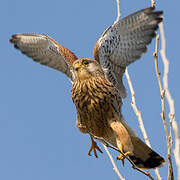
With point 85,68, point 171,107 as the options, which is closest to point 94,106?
point 85,68

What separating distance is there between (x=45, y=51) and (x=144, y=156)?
6.86 ft

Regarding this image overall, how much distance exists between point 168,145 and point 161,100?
0.39 meters

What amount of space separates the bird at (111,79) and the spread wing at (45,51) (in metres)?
0.01

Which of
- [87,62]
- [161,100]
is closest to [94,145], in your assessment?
[87,62]

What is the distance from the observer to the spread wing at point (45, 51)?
5.80 m

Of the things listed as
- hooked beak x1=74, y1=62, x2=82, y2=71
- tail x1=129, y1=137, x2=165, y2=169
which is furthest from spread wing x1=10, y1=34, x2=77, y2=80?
tail x1=129, y1=137, x2=165, y2=169

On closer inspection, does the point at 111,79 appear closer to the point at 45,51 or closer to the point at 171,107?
the point at 45,51

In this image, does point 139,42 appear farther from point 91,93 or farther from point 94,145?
point 94,145

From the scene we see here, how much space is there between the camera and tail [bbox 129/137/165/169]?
5277 millimetres

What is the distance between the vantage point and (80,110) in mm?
5137

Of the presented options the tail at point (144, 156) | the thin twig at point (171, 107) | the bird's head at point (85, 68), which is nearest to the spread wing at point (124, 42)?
the bird's head at point (85, 68)

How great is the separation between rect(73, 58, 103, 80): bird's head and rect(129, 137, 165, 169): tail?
3.35 feet

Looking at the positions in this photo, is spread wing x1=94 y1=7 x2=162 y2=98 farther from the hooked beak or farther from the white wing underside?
the hooked beak

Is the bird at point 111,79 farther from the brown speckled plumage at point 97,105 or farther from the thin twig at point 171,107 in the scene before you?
the thin twig at point 171,107
